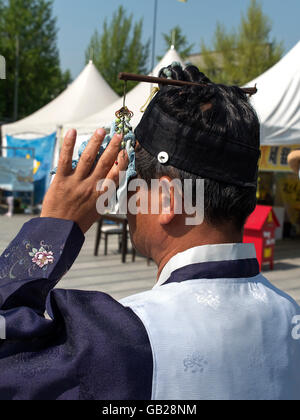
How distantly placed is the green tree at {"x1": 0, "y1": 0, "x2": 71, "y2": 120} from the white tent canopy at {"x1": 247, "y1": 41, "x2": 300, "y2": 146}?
804 inches

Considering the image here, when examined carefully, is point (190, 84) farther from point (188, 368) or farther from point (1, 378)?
point (1, 378)

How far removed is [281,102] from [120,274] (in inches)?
142

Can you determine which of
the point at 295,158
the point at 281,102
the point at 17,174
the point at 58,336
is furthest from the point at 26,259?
the point at 17,174

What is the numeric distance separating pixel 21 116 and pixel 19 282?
27.0 m

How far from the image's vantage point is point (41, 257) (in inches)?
30.6

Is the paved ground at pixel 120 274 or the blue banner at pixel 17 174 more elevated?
the blue banner at pixel 17 174

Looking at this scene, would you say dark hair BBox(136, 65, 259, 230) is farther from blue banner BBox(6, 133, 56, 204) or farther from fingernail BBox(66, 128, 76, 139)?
blue banner BBox(6, 133, 56, 204)

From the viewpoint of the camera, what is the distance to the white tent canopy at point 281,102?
253 inches

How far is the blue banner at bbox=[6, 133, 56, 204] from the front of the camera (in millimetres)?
11578

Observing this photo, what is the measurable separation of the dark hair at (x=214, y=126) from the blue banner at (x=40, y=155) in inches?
428

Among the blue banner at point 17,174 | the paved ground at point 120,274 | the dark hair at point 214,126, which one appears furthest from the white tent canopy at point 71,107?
the dark hair at point 214,126

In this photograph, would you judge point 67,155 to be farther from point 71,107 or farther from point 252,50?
point 252,50

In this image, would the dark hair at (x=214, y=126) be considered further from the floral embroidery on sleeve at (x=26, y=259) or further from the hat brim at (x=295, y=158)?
the hat brim at (x=295, y=158)
